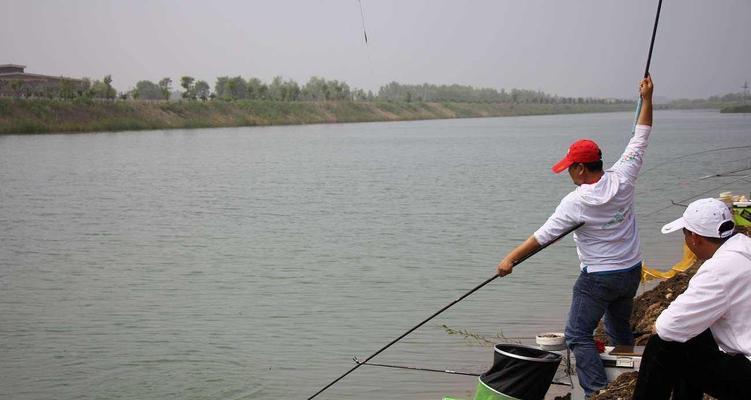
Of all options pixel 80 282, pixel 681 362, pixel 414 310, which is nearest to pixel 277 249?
pixel 80 282

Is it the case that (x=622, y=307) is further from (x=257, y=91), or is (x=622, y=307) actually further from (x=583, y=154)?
(x=257, y=91)

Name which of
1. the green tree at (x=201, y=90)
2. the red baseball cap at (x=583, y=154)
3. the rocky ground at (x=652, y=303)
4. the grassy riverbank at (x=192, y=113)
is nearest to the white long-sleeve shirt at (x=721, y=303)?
the red baseball cap at (x=583, y=154)

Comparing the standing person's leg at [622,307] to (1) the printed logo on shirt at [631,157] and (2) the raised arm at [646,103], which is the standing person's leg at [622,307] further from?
(2) the raised arm at [646,103]

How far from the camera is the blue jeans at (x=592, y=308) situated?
192 inches

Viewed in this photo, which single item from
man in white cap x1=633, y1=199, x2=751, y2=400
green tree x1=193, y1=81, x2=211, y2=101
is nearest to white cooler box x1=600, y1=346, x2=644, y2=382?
man in white cap x1=633, y1=199, x2=751, y2=400

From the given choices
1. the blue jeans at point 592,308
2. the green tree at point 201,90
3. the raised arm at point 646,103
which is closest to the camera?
the blue jeans at point 592,308

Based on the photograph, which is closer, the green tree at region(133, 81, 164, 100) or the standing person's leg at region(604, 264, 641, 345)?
the standing person's leg at region(604, 264, 641, 345)

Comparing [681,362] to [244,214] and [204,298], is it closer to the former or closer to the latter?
[204,298]

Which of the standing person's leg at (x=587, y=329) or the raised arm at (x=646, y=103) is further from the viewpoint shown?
the raised arm at (x=646, y=103)

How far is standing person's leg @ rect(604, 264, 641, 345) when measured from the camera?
16.0ft

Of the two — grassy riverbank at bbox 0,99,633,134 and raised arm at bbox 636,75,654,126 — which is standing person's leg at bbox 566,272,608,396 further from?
grassy riverbank at bbox 0,99,633,134

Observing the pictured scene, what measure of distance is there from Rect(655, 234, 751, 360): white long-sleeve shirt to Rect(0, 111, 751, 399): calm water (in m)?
3.49

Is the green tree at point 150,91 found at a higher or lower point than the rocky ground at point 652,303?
higher

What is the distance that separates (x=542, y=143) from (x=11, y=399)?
4147cm
